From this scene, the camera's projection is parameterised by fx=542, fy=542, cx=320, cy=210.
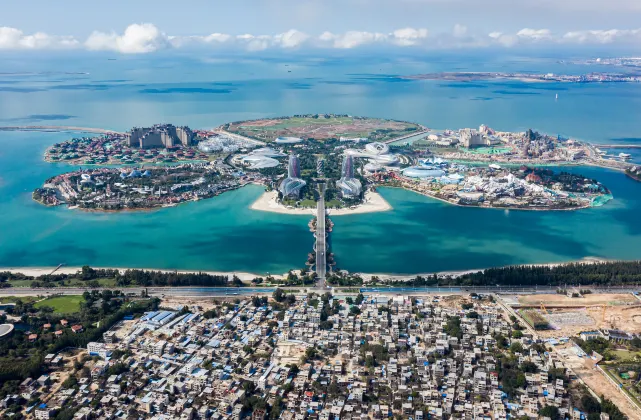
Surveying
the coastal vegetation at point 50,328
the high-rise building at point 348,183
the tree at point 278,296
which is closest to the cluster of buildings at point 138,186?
the high-rise building at point 348,183

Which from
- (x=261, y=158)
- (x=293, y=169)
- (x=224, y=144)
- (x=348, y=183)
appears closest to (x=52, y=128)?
(x=224, y=144)

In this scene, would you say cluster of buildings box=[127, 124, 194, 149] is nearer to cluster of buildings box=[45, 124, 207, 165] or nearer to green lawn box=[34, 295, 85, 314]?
cluster of buildings box=[45, 124, 207, 165]

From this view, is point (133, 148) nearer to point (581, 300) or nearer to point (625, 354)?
point (581, 300)

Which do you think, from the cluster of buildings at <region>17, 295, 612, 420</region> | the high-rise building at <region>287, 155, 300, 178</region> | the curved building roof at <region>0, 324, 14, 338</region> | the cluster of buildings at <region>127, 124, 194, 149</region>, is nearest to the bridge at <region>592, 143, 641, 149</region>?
the high-rise building at <region>287, 155, 300, 178</region>

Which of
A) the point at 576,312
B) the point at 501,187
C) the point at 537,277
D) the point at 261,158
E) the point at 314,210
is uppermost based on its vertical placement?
the point at 261,158

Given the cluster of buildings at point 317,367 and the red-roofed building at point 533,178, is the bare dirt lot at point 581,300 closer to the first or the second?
the cluster of buildings at point 317,367
